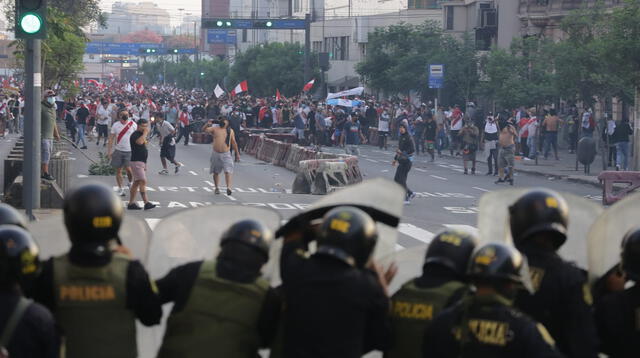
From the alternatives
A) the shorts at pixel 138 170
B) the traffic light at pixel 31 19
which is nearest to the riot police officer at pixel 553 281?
the traffic light at pixel 31 19

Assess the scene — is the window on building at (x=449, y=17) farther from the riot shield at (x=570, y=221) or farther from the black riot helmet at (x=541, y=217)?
the black riot helmet at (x=541, y=217)

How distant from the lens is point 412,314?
17.2 feet

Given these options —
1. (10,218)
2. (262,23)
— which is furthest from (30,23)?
(262,23)

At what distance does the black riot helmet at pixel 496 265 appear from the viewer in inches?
182

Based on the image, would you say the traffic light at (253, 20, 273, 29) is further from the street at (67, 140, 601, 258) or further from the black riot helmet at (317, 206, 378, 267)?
the black riot helmet at (317, 206, 378, 267)

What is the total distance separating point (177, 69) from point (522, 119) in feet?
302

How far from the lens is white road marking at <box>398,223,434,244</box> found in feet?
56.9

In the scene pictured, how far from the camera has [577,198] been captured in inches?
233

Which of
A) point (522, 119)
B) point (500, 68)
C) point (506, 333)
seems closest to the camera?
point (506, 333)

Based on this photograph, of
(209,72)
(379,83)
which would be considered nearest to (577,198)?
(379,83)

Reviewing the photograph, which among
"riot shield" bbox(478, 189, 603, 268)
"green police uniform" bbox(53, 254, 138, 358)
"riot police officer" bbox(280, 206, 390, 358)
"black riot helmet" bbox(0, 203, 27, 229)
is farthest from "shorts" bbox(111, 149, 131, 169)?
"riot police officer" bbox(280, 206, 390, 358)

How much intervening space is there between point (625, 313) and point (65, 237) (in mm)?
2682

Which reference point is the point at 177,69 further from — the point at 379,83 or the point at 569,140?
the point at 569,140

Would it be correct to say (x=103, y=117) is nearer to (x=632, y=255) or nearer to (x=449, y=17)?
(x=449, y=17)
